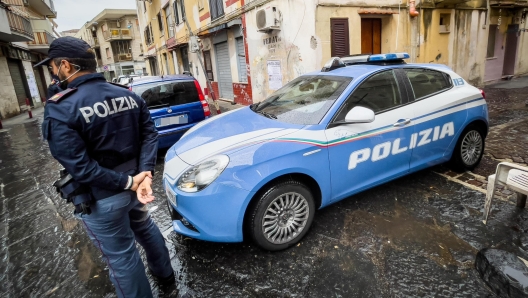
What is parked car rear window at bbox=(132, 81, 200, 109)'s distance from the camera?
17.3ft

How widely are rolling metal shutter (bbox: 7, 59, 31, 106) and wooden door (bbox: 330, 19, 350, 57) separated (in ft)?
58.9

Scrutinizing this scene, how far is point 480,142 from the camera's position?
403cm

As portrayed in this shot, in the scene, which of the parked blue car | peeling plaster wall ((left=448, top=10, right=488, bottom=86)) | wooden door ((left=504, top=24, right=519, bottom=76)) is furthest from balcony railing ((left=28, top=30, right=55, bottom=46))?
wooden door ((left=504, top=24, right=519, bottom=76))

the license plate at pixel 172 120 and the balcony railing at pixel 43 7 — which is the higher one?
the balcony railing at pixel 43 7

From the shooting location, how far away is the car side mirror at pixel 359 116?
2.72 meters

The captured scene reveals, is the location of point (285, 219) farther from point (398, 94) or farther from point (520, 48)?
point (520, 48)

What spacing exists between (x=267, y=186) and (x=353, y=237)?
103 cm

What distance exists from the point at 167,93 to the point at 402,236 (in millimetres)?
4409

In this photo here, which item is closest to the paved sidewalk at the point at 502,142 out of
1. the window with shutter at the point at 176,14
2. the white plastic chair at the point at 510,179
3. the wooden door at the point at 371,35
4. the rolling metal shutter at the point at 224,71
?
the white plastic chair at the point at 510,179

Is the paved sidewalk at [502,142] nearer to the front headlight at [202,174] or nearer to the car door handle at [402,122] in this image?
the car door handle at [402,122]

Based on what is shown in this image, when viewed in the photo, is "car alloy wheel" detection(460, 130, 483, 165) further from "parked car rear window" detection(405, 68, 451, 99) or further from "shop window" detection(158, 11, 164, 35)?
"shop window" detection(158, 11, 164, 35)

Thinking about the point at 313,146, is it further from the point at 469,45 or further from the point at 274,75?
the point at 469,45

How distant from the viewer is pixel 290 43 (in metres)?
8.09

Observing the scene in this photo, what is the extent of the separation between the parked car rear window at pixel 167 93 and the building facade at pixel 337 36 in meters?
3.44
